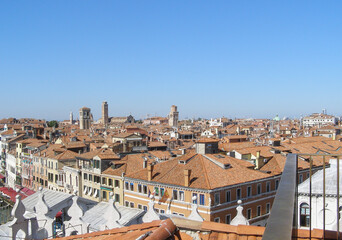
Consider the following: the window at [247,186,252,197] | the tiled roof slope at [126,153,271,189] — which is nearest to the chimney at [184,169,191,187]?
the tiled roof slope at [126,153,271,189]

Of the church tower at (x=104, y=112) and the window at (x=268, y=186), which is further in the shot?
the church tower at (x=104, y=112)

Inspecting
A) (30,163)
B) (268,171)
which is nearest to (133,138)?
(30,163)

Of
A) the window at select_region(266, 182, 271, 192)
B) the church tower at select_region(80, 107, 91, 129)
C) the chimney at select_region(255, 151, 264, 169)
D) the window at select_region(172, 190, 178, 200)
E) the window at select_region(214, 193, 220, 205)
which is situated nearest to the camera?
the window at select_region(214, 193, 220, 205)

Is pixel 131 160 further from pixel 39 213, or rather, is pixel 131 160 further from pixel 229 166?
pixel 39 213

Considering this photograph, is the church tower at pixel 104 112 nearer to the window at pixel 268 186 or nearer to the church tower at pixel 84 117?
the church tower at pixel 84 117

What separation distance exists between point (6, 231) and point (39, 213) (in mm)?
740

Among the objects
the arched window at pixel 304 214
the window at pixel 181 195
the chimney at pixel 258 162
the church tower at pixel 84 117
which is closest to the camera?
the arched window at pixel 304 214

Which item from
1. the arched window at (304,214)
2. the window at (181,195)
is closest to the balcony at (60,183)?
the window at (181,195)

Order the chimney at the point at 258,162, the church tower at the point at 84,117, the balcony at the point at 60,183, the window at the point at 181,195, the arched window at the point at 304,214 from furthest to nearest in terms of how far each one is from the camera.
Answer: the church tower at the point at 84,117, the balcony at the point at 60,183, the chimney at the point at 258,162, the window at the point at 181,195, the arched window at the point at 304,214

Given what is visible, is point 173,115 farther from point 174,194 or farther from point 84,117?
point 174,194

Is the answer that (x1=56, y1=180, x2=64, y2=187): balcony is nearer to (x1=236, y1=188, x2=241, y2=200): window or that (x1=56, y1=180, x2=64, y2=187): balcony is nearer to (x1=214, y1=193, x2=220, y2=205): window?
(x1=214, y1=193, x2=220, y2=205): window

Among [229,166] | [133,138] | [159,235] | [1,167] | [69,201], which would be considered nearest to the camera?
[159,235]

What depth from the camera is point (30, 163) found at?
4772cm

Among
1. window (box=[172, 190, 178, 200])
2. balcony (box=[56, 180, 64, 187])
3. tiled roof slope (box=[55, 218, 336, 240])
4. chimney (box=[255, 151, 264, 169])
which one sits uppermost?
tiled roof slope (box=[55, 218, 336, 240])
